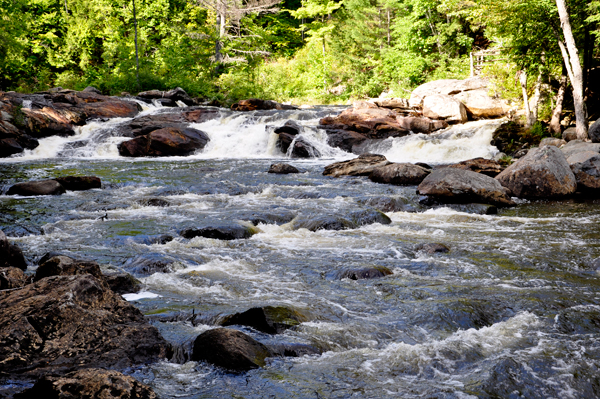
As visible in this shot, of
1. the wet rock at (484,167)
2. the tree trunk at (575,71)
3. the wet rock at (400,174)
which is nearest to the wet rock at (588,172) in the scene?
the wet rock at (484,167)

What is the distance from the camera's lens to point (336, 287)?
626cm

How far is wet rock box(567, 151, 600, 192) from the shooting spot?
1207 cm

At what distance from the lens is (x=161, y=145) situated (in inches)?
810

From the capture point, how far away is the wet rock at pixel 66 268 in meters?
5.27

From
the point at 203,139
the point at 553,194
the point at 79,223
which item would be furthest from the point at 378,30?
the point at 79,223

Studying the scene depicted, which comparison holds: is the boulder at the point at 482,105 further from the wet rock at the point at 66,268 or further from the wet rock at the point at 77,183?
the wet rock at the point at 66,268

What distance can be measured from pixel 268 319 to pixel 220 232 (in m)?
4.03

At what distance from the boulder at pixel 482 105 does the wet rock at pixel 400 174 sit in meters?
9.62

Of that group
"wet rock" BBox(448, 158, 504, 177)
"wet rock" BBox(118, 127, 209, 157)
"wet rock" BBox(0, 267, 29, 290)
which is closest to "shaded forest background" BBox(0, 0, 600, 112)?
"wet rock" BBox(118, 127, 209, 157)

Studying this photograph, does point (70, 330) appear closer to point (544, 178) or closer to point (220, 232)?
point (220, 232)

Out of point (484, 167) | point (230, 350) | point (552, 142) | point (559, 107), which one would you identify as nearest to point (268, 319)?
point (230, 350)

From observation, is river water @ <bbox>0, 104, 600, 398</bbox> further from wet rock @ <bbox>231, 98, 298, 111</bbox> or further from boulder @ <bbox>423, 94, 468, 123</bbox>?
wet rock @ <bbox>231, 98, 298, 111</bbox>

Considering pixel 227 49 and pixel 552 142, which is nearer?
pixel 552 142

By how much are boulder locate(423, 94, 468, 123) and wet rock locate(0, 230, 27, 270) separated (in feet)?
63.5
